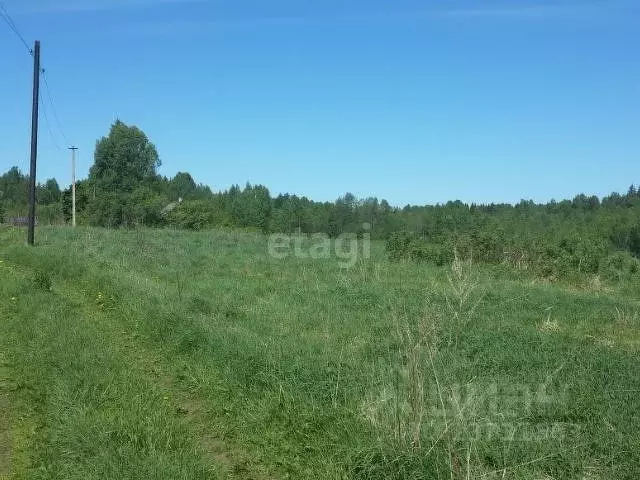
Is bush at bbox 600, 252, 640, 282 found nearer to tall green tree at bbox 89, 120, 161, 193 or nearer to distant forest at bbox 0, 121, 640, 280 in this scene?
distant forest at bbox 0, 121, 640, 280

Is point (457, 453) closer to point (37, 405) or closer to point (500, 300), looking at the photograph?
point (37, 405)

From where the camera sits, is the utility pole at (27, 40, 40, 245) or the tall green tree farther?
the tall green tree

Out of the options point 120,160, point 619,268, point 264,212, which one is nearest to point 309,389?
point 619,268

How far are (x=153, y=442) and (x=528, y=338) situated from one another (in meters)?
4.51

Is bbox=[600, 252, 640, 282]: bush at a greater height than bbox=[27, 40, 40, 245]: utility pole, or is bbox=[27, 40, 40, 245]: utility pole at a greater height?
bbox=[27, 40, 40, 245]: utility pole

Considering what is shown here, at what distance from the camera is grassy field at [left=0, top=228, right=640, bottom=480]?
3564 mm

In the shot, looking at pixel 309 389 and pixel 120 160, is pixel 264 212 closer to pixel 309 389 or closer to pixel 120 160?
pixel 120 160

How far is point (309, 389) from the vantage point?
4.71 m

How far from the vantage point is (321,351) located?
600 centimetres

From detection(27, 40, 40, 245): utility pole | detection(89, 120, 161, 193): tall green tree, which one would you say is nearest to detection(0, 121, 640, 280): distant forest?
detection(89, 120, 161, 193): tall green tree

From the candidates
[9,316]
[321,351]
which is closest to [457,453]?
[321,351]

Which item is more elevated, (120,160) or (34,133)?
(120,160)

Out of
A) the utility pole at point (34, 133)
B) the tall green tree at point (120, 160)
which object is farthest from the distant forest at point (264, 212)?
the utility pole at point (34, 133)

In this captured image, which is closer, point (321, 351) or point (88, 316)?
point (321, 351)
